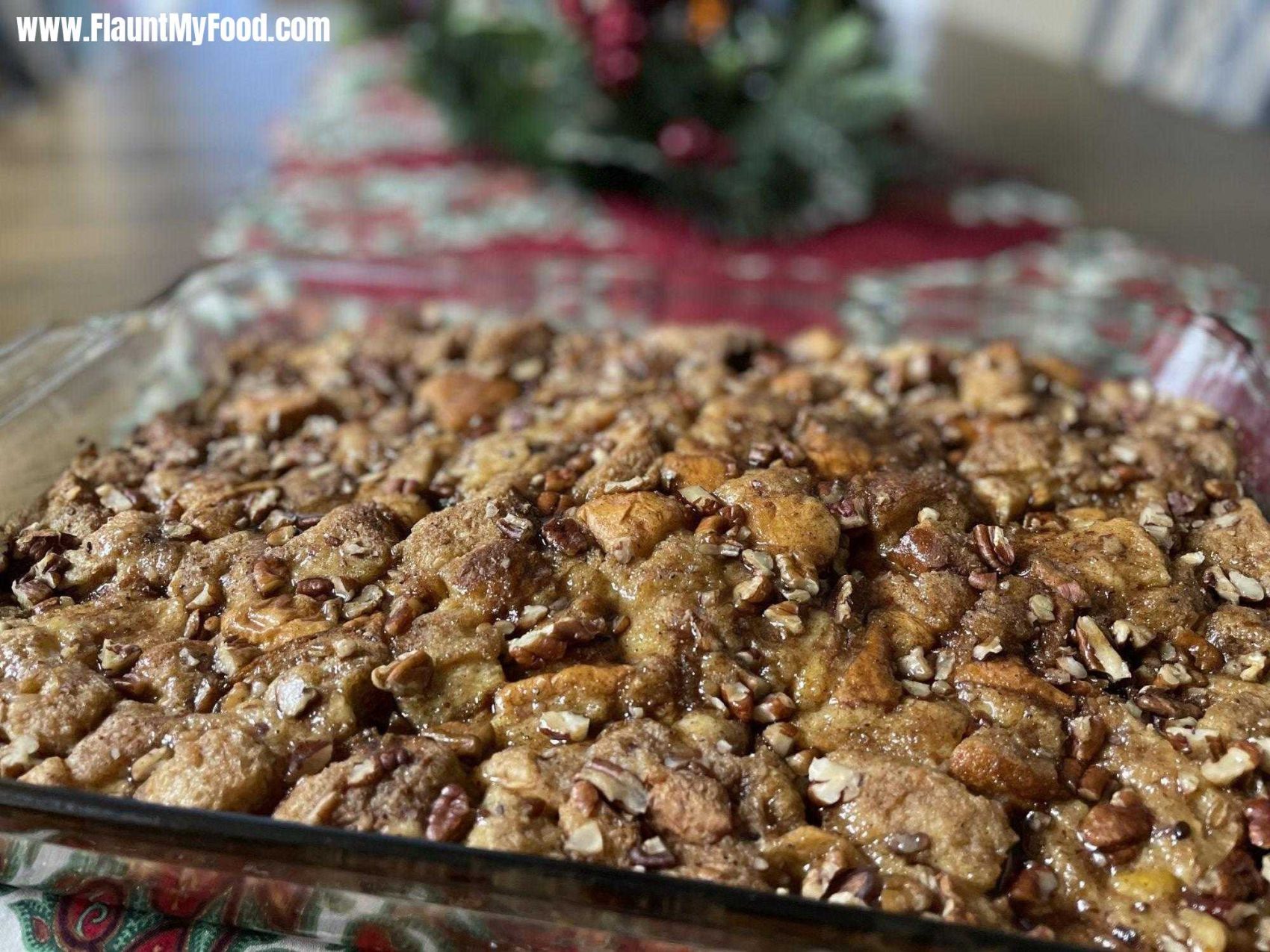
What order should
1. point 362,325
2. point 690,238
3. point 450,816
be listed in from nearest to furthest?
1. point 450,816
2. point 362,325
3. point 690,238

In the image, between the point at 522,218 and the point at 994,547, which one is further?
the point at 522,218

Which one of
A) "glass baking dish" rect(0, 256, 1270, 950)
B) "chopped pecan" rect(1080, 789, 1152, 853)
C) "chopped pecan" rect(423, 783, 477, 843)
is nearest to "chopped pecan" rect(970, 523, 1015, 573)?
"chopped pecan" rect(1080, 789, 1152, 853)

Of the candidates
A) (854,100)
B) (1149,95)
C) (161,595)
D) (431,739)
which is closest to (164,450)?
(161,595)

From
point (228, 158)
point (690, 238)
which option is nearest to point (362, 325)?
point (690, 238)

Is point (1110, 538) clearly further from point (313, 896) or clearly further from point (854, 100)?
point (854, 100)

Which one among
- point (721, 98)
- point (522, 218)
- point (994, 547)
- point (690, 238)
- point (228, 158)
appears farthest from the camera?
point (228, 158)

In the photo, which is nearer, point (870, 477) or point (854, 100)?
point (870, 477)

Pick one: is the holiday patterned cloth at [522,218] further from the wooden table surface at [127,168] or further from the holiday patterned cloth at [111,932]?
the holiday patterned cloth at [111,932]

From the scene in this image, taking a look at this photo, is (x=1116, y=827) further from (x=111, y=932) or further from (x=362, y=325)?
(x=362, y=325)
